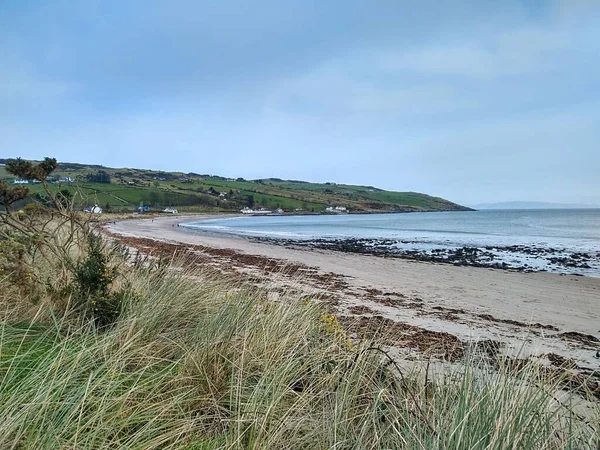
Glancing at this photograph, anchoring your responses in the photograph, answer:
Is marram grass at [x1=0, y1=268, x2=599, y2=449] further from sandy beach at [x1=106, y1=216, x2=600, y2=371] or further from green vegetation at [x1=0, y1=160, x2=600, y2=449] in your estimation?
sandy beach at [x1=106, y1=216, x2=600, y2=371]

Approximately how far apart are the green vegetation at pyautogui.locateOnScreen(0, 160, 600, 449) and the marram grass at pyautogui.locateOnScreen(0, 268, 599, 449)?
1cm

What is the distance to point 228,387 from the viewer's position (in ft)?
9.95

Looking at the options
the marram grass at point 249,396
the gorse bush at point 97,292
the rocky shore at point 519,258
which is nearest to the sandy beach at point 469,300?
the marram grass at point 249,396

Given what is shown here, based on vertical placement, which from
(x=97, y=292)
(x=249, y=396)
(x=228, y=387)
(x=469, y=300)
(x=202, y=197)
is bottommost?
(x=469, y=300)

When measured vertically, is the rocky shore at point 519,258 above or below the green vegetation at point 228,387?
below

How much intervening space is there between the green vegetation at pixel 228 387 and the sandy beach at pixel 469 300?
1.08 m

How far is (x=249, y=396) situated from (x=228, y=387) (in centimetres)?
40

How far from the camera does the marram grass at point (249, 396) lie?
2.10 m

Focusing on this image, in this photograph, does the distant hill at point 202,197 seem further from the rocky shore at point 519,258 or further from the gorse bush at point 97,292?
the gorse bush at point 97,292

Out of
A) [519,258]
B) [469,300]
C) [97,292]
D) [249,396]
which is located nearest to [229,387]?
[249,396]

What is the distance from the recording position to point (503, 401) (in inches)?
90.0

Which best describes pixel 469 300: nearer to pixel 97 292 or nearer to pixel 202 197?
pixel 97 292

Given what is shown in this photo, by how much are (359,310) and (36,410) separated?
6885 millimetres

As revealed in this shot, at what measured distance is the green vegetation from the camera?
2.12m
